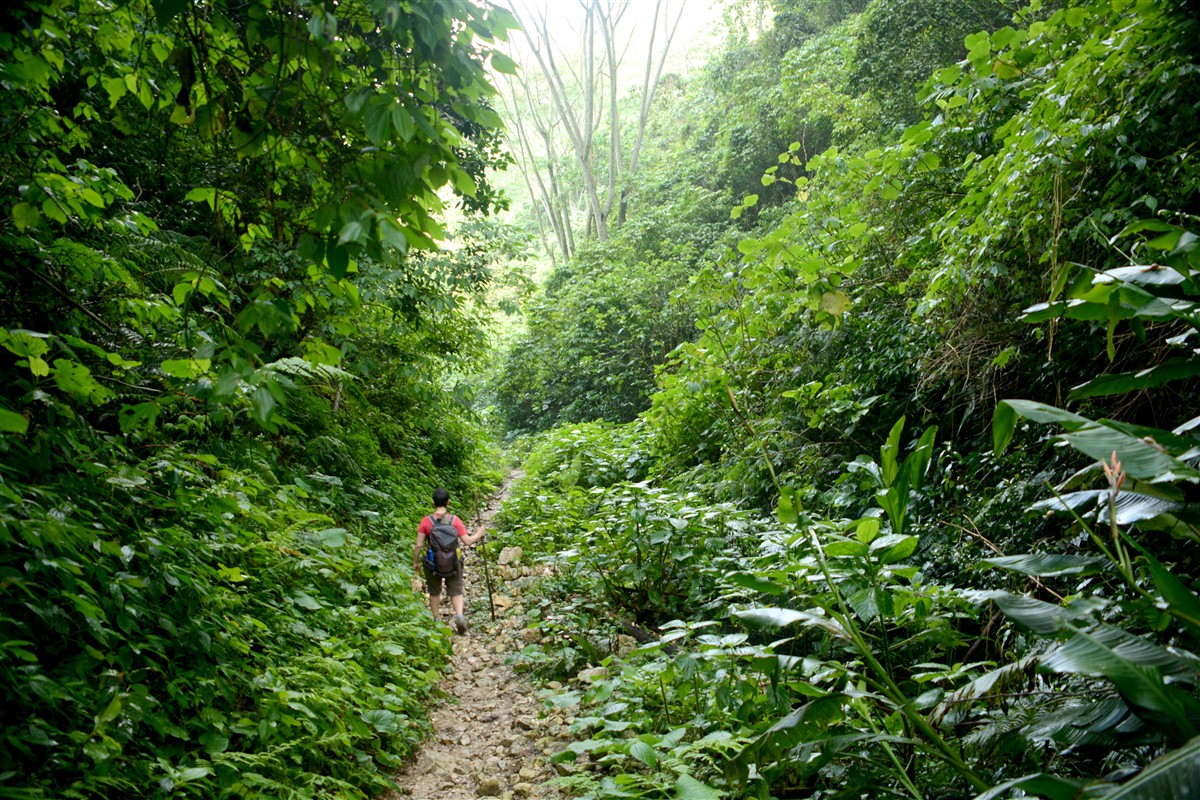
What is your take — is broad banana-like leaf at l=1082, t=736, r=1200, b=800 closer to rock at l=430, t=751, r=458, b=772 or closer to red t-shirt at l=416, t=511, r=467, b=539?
rock at l=430, t=751, r=458, b=772

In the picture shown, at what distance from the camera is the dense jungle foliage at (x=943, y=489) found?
1.64 meters

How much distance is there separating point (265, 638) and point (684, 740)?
2.61 meters

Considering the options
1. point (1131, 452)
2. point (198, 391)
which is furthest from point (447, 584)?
point (1131, 452)

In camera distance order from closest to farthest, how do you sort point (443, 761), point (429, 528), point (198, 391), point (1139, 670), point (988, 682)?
point (1139, 670)
point (988, 682)
point (198, 391)
point (443, 761)
point (429, 528)

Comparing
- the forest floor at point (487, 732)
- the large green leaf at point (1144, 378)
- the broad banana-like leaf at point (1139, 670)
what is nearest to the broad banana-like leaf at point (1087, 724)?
the broad banana-like leaf at point (1139, 670)

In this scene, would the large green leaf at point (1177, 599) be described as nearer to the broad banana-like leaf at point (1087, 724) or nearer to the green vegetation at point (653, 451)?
the green vegetation at point (653, 451)

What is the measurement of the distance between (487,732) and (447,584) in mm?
2186

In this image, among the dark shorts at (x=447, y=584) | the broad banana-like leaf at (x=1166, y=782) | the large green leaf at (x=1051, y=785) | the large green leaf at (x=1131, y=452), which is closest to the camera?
the broad banana-like leaf at (x=1166, y=782)

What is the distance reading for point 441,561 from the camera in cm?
639

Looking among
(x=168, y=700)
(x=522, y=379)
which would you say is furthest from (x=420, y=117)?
(x=522, y=379)

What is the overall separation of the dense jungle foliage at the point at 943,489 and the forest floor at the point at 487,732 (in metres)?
0.32

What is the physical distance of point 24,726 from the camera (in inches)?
93.7

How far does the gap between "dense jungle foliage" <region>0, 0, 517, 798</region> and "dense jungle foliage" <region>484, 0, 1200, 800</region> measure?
151 centimetres

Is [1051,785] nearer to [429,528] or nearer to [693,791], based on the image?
[693,791]
